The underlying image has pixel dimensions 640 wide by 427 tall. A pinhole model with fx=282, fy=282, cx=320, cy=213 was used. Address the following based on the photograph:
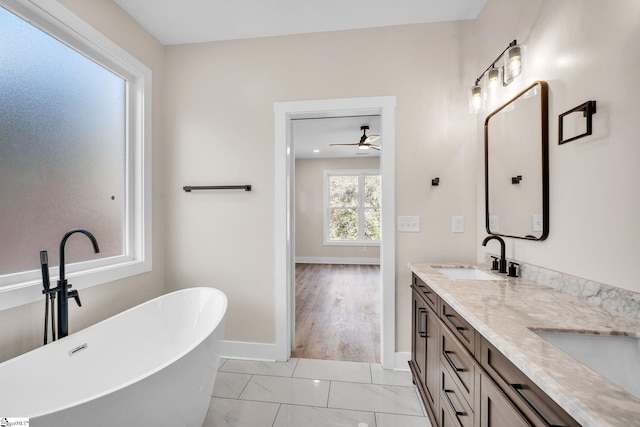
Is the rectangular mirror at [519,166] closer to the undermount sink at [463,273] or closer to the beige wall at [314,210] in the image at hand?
the undermount sink at [463,273]

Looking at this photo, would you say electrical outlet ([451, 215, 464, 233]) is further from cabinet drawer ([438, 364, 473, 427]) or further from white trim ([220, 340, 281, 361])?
white trim ([220, 340, 281, 361])

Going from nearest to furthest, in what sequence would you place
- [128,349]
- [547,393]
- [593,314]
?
1. [547,393]
2. [593,314]
3. [128,349]

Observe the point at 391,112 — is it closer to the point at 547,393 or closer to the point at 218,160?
the point at 218,160

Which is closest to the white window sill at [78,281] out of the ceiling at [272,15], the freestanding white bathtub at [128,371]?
the freestanding white bathtub at [128,371]

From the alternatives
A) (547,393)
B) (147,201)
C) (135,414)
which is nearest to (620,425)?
(547,393)

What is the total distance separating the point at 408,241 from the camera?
7.43 feet

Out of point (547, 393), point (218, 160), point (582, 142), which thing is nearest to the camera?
point (547, 393)

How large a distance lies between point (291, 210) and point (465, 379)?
177cm

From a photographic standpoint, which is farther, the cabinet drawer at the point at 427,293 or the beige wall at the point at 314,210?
the beige wall at the point at 314,210

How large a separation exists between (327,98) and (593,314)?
2.08 meters

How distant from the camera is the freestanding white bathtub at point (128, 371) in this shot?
991 mm

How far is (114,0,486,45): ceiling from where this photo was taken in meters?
2.04

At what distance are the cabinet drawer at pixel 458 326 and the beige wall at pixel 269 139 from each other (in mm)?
854

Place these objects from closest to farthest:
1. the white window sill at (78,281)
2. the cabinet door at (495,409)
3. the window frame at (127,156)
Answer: the cabinet door at (495,409), the white window sill at (78,281), the window frame at (127,156)
